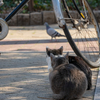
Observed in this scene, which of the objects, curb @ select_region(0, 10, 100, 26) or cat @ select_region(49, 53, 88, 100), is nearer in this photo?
cat @ select_region(49, 53, 88, 100)

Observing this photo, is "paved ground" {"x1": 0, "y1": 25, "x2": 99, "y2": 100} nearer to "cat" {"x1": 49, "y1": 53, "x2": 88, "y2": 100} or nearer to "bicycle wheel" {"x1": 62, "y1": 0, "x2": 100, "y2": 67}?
"cat" {"x1": 49, "y1": 53, "x2": 88, "y2": 100}

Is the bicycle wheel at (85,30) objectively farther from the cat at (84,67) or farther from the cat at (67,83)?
the cat at (67,83)

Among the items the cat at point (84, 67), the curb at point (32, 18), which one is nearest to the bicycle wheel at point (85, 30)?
the cat at point (84, 67)

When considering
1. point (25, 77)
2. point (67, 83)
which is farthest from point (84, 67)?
point (25, 77)

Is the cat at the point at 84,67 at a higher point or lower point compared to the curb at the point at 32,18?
higher

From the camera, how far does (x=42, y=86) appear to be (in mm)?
3064

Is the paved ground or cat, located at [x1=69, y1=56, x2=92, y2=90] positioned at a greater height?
cat, located at [x1=69, y1=56, x2=92, y2=90]

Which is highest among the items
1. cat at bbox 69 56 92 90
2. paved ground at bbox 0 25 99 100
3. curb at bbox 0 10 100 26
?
cat at bbox 69 56 92 90

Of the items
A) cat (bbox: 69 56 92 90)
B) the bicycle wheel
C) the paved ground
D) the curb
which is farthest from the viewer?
the curb

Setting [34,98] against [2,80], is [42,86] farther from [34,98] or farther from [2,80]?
[2,80]

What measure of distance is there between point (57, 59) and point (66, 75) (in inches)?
18.3

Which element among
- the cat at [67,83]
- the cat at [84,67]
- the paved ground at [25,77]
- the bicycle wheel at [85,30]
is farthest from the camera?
the bicycle wheel at [85,30]

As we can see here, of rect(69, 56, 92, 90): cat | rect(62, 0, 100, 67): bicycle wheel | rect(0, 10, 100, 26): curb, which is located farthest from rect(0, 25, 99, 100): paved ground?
rect(0, 10, 100, 26): curb

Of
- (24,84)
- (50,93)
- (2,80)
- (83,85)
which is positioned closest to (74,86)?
(83,85)
